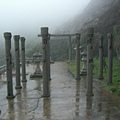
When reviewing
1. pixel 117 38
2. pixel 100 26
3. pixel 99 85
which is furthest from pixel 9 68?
pixel 100 26

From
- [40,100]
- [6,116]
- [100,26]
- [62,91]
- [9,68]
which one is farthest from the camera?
[100,26]

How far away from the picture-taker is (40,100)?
981 cm

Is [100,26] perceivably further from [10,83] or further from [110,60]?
[10,83]

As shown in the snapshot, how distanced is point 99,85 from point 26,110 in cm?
536

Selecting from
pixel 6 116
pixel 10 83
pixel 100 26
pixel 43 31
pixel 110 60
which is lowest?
pixel 6 116

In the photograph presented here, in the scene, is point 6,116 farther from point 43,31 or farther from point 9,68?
point 43,31

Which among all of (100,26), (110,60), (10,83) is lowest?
(10,83)

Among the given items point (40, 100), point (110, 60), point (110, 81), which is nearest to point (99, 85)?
point (110, 81)

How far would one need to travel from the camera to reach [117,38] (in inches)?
921

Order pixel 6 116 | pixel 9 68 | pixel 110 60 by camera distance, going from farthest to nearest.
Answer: pixel 110 60 → pixel 9 68 → pixel 6 116

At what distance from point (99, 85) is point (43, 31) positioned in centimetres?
436

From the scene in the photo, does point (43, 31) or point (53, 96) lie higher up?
point (43, 31)

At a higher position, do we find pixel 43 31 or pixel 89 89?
pixel 43 31

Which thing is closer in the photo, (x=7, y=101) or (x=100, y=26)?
(x=7, y=101)
